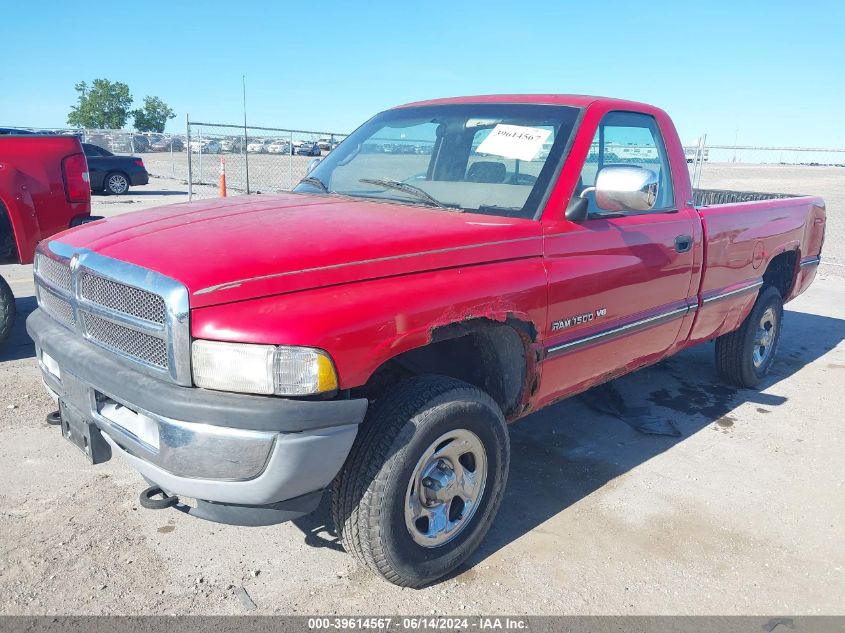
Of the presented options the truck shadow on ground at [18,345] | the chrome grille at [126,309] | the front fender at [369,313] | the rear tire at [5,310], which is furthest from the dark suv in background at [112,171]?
the front fender at [369,313]

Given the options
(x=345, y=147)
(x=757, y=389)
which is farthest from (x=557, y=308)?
(x=757, y=389)

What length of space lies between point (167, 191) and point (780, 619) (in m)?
20.4

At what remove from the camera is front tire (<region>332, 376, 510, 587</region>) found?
8.23 ft

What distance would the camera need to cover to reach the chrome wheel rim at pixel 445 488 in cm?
269

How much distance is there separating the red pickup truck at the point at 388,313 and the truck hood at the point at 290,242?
0.01m

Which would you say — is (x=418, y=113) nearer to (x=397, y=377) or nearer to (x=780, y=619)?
(x=397, y=377)

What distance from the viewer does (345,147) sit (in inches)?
164

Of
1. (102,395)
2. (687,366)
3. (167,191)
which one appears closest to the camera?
(102,395)

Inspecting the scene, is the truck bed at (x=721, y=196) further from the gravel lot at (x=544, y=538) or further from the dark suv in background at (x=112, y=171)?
the dark suv in background at (x=112, y=171)

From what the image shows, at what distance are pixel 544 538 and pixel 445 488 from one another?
0.69m

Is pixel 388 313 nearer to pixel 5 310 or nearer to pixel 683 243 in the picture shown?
pixel 683 243

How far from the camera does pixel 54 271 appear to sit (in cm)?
294

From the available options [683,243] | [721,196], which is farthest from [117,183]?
[683,243]

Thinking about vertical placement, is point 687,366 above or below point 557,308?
below
